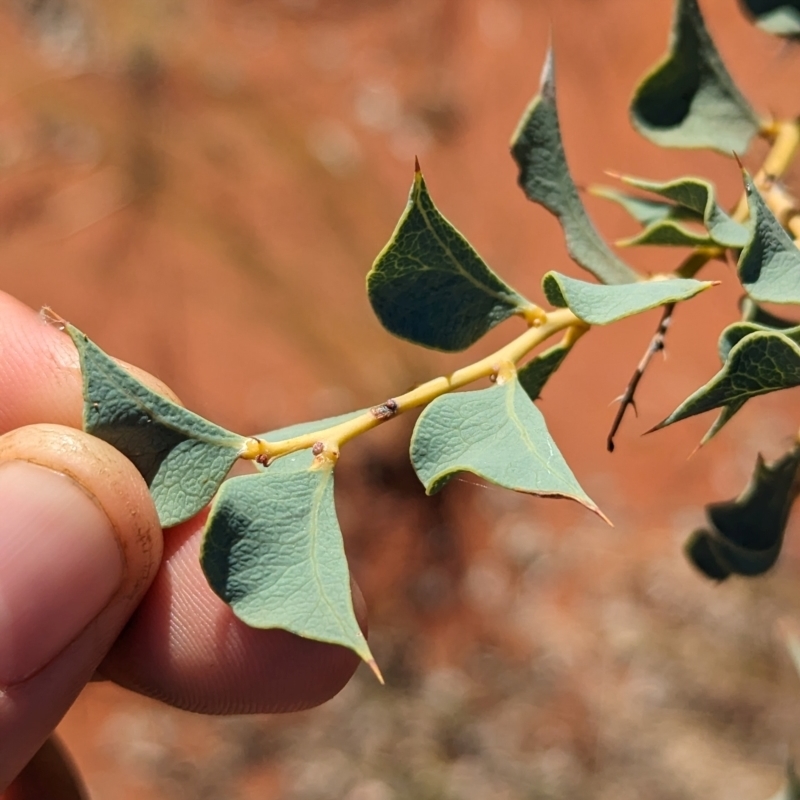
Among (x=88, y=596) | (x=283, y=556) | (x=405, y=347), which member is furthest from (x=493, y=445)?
(x=405, y=347)

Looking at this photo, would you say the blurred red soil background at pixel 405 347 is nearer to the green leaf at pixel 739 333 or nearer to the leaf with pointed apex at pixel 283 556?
the green leaf at pixel 739 333

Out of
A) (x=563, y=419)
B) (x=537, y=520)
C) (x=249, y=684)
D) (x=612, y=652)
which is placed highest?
(x=249, y=684)

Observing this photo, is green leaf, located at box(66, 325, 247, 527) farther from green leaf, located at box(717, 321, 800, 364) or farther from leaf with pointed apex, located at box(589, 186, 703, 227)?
leaf with pointed apex, located at box(589, 186, 703, 227)

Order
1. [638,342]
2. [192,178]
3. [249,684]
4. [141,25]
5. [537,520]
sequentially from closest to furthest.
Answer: [249,684] → [537,520] → [638,342] → [192,178] → [141,25]

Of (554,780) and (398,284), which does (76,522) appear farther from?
(554,780)

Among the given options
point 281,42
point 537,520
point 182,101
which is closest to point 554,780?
point 537,520

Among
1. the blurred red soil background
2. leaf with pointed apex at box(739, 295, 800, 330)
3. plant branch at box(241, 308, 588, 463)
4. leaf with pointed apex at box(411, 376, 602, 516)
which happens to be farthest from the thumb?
the blurred red soil background

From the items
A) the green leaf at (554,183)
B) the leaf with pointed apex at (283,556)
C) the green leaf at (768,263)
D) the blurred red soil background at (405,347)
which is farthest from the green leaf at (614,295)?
the blurred red soil background at (405,347)

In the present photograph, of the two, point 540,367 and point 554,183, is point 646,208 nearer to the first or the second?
point 554,183
